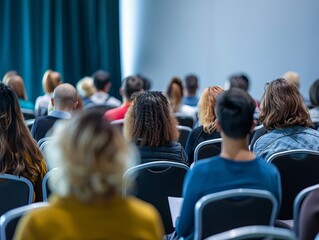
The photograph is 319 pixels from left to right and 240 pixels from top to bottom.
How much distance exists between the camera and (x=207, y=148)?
12.3 feet

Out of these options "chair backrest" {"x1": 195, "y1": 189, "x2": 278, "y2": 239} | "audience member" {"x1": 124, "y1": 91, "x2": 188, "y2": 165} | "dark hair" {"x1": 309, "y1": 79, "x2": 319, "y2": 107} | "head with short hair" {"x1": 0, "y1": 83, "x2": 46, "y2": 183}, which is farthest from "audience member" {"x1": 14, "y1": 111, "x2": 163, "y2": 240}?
"dark hair" {"x1": 309, "y1": 79, "x2": 319, "y2": 107}

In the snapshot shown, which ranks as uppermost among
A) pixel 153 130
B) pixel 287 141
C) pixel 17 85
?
pixel 153 130

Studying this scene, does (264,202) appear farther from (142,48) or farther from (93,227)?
(142,48)

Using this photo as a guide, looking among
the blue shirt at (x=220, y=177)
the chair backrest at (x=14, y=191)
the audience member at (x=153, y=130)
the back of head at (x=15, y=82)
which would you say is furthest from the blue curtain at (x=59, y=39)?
the blue shirt at (x=220, y=177)

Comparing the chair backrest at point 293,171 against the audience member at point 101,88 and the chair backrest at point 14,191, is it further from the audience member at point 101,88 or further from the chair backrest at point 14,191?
the audience member at point 101,88

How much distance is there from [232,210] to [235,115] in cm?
40

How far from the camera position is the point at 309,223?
2.39m

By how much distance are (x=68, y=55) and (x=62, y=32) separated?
0.46 m

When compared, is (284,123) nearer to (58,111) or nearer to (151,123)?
(151,123)

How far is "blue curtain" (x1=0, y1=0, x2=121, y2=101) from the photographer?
A: 978 cm

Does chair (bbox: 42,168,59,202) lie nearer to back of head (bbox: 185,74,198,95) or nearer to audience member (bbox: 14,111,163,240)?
audience member (bbox: 14,111,163,240)

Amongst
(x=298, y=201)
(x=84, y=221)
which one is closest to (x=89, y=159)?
(x=84, y=221)

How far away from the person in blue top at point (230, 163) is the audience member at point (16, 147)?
1.00 meters

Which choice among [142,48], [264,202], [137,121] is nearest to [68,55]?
[142,48]
